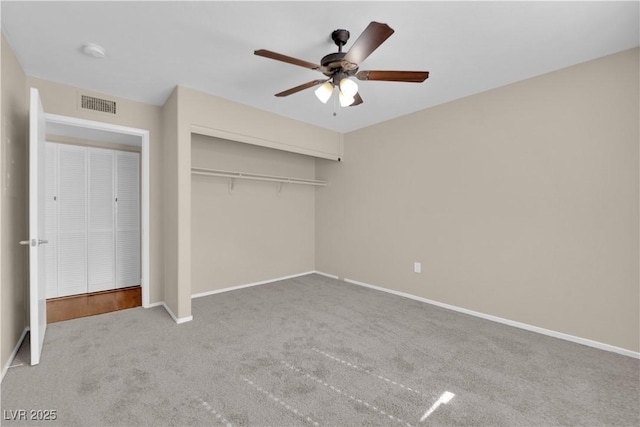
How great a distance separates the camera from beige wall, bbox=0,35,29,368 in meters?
2.11

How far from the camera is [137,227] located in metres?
4.50

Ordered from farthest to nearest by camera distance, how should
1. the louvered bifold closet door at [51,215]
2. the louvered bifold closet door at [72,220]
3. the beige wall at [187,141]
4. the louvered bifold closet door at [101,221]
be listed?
the louvered bifold closet door at [101,221] → the louvered bifold closet door at [72,220] → the louvered bifold closet door at [51,215] → the beige wall at [187,141]

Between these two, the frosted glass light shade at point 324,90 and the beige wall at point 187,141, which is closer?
the frosted glass light shade at point 324,90

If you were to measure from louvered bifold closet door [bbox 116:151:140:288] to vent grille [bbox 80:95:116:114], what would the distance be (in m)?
1.30

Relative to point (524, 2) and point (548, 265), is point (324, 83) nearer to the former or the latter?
point (524, 2)

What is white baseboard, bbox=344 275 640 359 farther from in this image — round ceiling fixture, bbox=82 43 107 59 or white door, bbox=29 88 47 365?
round ceiling fixture, bbox=82 43 107 59

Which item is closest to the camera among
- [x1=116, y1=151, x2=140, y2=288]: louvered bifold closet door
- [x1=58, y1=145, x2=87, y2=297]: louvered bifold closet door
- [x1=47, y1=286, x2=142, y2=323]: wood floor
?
[x1=47, y1=286, x2=142, y2=323]: wood floor

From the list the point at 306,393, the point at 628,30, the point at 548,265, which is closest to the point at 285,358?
the point at 306,393

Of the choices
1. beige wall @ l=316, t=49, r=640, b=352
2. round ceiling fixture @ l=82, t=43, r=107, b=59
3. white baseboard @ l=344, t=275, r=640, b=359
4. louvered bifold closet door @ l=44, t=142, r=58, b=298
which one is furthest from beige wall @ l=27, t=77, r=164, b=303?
white baseboard @ l=344, t=275, r=640, b=359

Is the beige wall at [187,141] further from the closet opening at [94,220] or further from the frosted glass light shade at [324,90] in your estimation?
the frosted glass light shade at [324,90]

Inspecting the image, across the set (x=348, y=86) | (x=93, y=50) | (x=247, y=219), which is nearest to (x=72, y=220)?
(x=247, y=219)

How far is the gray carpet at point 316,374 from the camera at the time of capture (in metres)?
1.70

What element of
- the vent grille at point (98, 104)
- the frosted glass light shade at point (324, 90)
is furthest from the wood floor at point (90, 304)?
the frosted glass light shade at point (324, 90)

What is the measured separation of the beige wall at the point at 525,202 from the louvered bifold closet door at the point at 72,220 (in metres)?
4.12
